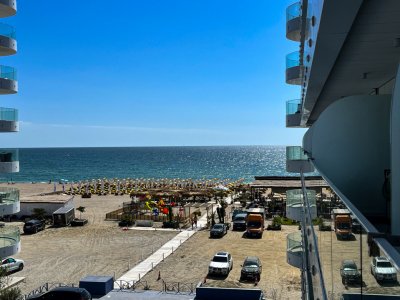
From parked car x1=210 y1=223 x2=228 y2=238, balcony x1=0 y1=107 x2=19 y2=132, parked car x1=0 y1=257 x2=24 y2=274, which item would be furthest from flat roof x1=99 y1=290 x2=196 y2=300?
parked car x1=210 y1=223 x2=228 y2=238

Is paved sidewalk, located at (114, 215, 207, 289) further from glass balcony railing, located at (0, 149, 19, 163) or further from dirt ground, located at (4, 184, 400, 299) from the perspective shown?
glass balcony railing, located at (0, 149, 19, 163)

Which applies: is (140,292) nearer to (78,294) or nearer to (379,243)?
(78,294)

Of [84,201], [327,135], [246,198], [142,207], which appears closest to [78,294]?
[327,135]

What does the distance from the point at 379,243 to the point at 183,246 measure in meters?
26.0

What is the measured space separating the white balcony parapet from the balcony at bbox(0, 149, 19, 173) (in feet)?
3.03

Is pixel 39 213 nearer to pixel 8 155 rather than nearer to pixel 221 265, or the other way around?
pixel 8 155

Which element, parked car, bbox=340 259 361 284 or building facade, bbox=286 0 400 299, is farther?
building facade, bbox=286 0 400 299

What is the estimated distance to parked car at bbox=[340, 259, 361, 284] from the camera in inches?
87.6

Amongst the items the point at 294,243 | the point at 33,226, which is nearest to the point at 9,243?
the point at 294,243

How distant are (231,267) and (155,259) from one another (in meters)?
4.68

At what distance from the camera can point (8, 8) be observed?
16.6 meters

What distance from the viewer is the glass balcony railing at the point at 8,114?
56.4ft

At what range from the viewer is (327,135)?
8.07 m

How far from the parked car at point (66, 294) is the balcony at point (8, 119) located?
6789mm
